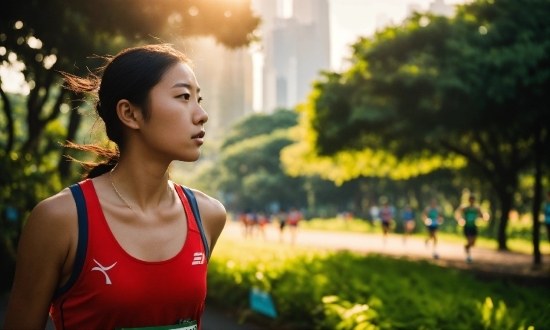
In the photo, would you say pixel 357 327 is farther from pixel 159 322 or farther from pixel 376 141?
pixel 376 141

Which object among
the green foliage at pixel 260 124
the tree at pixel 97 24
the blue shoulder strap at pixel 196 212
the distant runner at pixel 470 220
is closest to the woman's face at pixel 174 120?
the blue shoulder strap at pixel 196 212

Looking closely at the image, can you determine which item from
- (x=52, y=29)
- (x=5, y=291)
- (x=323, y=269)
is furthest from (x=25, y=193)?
(x=323, y=269)

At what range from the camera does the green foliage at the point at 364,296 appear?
549 centimetres

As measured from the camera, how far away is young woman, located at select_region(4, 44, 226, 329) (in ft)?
6.02

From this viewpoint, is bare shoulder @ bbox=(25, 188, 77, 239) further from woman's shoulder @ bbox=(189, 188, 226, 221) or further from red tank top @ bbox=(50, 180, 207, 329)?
woman's shoulder @ bbox=(189, 188, 226, 221)

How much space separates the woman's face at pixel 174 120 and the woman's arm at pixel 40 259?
0.39 metres

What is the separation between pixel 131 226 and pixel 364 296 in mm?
5548

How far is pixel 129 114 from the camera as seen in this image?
2109 millimetres

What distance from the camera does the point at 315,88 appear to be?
60.4 ft

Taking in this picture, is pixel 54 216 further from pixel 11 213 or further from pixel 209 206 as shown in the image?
pixel 11 213

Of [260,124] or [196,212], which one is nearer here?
[196,212]

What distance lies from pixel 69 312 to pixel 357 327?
4.17 m

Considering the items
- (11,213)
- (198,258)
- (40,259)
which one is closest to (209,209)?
(198,258)

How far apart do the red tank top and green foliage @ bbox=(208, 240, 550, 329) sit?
3.76 m
